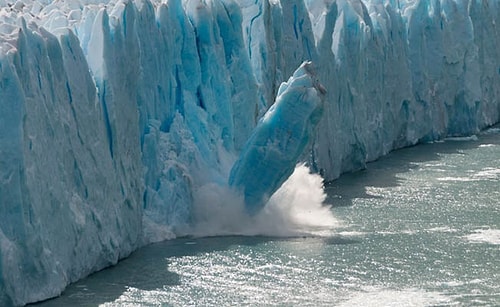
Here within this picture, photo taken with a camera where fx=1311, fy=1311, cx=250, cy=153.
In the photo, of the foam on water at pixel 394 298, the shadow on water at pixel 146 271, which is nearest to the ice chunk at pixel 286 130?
the shadow on water at pixel 146 271

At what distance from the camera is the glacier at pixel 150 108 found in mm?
11266

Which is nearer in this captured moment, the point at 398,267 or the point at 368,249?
the point at 398,267

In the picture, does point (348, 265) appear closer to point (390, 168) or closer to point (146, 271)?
point (146, 271)

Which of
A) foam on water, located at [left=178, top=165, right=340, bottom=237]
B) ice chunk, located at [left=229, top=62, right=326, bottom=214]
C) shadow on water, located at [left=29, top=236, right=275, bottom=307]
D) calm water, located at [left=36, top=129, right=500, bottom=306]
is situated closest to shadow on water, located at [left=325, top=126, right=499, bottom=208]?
calm water, located at [left=36, top=129, right=500, bottom=306]

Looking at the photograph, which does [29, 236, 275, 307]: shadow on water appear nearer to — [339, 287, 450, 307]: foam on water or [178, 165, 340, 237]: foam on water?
[178, 165, 340, 237]: foam on water

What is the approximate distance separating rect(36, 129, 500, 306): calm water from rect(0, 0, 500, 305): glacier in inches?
17.3

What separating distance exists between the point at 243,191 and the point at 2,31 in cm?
441

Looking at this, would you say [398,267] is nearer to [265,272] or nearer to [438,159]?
[265,272]

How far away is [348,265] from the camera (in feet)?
43.4

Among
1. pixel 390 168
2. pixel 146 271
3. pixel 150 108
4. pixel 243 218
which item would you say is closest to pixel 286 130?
pixel 243 218

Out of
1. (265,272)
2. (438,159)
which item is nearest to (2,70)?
(265,272)

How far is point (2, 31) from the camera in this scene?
11641mm

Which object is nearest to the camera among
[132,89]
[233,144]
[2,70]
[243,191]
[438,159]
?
[2,70]

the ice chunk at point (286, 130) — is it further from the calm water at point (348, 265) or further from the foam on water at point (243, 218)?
the calm water at point (348, 265)
